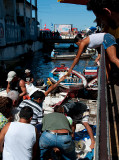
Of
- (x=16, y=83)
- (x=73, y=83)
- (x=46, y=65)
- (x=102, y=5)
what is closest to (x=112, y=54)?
(x=102, y=5)

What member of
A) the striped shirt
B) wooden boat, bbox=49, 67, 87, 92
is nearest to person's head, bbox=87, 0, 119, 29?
the striped shirt

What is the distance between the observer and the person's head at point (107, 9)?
1.78 meters

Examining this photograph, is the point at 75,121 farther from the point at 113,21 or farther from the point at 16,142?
the point at 113,21

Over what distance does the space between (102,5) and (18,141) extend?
2.28 meters

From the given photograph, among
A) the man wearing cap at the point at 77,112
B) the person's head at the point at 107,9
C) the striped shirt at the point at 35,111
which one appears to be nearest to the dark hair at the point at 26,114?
the striped shirt at the point at 35,111

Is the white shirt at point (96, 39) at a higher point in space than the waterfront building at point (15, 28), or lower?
lower

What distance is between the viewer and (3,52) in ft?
78.5

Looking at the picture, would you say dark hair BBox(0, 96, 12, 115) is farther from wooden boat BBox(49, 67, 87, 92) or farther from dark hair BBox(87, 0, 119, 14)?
wooden boat BBox(49, 67, 87, 92)

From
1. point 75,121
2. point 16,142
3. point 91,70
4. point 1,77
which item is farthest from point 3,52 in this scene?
point 16,142

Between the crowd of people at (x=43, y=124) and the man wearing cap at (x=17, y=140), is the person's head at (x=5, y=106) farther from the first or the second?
the man wearing cap at (x=17, y=140)

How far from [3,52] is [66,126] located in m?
22.2

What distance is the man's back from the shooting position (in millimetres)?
2863

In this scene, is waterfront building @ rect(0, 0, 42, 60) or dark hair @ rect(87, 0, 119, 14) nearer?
dark hair @ rect(87, 0, 119, 14)

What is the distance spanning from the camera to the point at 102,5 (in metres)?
1.81
